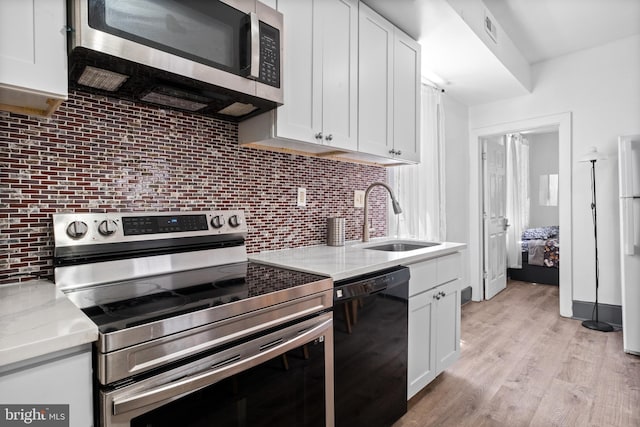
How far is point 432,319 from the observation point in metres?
2.04

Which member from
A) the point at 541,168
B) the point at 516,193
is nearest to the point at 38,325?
the point at 516,193

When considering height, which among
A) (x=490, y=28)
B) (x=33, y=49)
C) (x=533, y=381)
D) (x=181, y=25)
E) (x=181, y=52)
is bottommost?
(x=533, y=381)

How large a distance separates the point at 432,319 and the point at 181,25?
1.96 meters

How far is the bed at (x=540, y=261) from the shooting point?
481cm

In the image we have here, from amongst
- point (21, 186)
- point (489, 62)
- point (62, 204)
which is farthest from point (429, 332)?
point (489, 62)

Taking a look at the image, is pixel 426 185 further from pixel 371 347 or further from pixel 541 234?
pixel 541 234

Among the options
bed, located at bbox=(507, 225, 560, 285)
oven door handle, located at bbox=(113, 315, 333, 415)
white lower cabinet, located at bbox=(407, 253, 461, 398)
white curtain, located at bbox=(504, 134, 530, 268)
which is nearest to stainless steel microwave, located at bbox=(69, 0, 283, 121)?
oven door handle, located at bbox=(113, 315, 333, 415)

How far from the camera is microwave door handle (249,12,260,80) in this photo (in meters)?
1.34

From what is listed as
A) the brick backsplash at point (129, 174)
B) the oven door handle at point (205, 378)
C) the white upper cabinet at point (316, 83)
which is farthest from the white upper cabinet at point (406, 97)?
the oven door handle at point (205, 378)

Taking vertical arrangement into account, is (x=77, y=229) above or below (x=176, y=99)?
below

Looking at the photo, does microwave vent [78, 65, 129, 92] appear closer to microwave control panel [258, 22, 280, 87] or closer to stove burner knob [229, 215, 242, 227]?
microwave control panel [258, 22, 280, 87]

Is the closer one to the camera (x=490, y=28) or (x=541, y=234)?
(x=490, y=28)

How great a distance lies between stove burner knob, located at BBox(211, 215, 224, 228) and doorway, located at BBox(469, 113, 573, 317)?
137 inches

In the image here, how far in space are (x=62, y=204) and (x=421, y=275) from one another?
1743 mm
